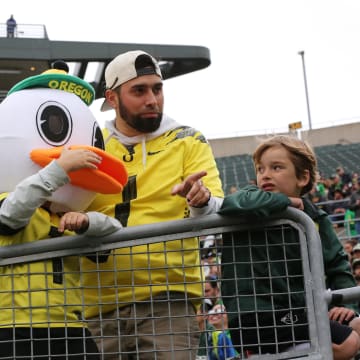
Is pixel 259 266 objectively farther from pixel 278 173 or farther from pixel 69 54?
pixel 69 54

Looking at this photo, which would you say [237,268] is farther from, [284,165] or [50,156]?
[50,156]

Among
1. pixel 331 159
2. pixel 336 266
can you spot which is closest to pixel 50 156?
pixel 336 266

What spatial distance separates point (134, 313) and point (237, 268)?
42 cm

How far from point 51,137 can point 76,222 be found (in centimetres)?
40

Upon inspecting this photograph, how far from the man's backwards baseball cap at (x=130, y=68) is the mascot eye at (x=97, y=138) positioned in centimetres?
28

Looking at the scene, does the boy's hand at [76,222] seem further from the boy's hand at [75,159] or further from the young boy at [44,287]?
the boy's hand at [75,159]

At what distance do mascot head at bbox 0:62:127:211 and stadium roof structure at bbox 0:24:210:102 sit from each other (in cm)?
1304

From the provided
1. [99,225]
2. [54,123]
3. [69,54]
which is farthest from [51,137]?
[69,54]

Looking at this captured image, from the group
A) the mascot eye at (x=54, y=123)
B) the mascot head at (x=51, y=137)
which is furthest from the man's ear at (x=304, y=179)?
the mascot eye at (x=54, y=123)

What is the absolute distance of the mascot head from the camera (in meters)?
2.70

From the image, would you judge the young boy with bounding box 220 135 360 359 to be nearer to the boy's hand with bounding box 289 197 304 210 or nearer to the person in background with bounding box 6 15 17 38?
the boy's hand with bounding box 289 197 304 210

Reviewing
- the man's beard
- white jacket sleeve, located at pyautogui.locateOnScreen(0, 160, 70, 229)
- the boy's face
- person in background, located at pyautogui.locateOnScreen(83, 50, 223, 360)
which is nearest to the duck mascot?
white jacket sleeve, located at pyautogui.locateOnScreen(0, 160, 70, 229)

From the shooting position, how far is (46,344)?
2.61 m

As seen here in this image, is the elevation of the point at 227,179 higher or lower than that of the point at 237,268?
higher
